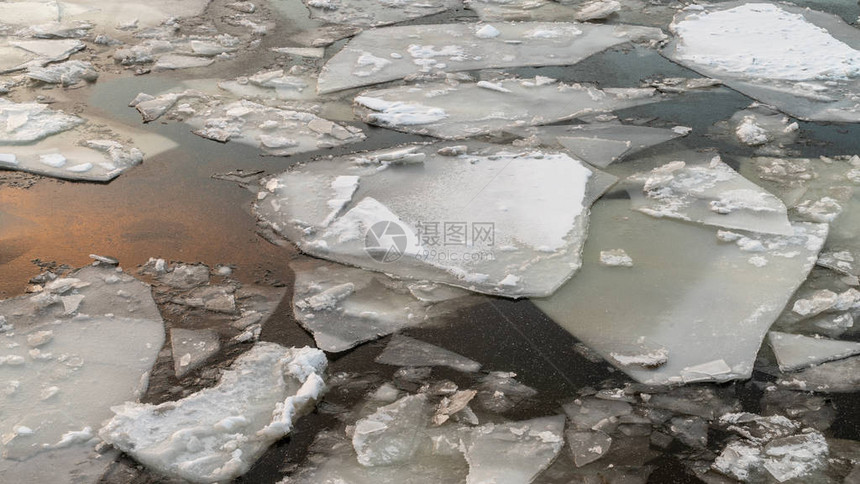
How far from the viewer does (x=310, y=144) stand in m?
4.76

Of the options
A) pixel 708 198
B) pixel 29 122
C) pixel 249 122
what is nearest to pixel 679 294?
pixel 708 198

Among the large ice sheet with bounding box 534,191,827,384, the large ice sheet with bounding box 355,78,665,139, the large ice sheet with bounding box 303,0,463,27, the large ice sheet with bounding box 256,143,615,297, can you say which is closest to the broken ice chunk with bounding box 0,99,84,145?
the large ice sheet with bounding box 256,143,615,297

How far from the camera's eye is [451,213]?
4008 mm

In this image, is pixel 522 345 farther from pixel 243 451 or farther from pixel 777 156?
pixel 777 156

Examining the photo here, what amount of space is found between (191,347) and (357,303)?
2.34 feet

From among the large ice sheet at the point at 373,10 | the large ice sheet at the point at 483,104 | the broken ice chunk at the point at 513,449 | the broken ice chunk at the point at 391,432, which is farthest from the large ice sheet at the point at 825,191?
the large ice sheet at the point at 373,10

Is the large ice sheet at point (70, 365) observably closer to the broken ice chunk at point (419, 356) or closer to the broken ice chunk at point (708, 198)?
the broken ice chunk at point (419, 356)

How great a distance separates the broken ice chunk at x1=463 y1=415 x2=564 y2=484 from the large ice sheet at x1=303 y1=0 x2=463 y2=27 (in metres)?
4.70

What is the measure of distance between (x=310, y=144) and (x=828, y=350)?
9.86ft

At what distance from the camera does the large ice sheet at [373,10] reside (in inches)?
268

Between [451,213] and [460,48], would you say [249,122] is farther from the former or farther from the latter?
[460,48]

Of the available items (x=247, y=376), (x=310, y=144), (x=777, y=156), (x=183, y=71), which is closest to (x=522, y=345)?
(x=247, y=376)

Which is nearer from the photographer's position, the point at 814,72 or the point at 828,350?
the point at 828,350

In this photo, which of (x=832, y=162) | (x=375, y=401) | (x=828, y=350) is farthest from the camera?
(x=832, y=162)
